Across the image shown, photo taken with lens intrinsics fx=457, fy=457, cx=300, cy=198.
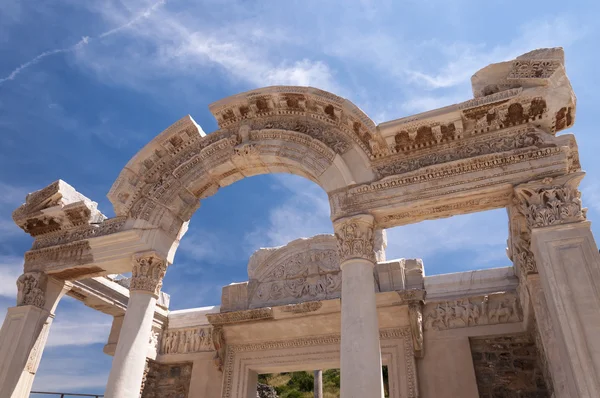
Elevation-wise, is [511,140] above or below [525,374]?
above

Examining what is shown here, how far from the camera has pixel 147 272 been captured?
7.54 m

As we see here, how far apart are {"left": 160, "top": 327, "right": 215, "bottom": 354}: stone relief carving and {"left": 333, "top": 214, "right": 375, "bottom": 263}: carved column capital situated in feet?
17.4

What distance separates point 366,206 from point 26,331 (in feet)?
20.0

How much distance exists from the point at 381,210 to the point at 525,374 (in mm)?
3995

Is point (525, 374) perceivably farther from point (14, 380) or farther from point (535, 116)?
point (14, 380)

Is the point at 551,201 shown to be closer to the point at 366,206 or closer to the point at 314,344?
the point at 366,206

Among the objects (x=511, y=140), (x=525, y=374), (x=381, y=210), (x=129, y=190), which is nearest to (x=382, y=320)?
(x=525, y=374)

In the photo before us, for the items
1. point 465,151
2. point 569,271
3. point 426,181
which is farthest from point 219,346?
point 569,271

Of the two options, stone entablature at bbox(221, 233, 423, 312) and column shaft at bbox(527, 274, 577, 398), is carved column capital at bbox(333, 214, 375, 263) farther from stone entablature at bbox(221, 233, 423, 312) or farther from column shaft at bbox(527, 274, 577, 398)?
stone entablature at bbox(221, 233, 423, 312)

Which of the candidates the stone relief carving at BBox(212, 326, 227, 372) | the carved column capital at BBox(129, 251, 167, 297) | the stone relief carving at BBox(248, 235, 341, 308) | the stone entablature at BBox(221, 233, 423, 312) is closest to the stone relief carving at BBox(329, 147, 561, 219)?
the stone entablature at BBox(221, 233, 423, 312)

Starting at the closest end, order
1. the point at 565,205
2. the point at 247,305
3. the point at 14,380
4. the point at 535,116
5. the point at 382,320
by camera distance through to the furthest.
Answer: the point at 565,205 → the point at 535,116 → the point at 14,380 → the point at 382,320 → the point at 247,305

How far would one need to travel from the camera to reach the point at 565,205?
525 centimetres

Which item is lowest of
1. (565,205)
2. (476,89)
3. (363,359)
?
(363,359)

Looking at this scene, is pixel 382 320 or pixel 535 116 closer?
pixel 535 116
